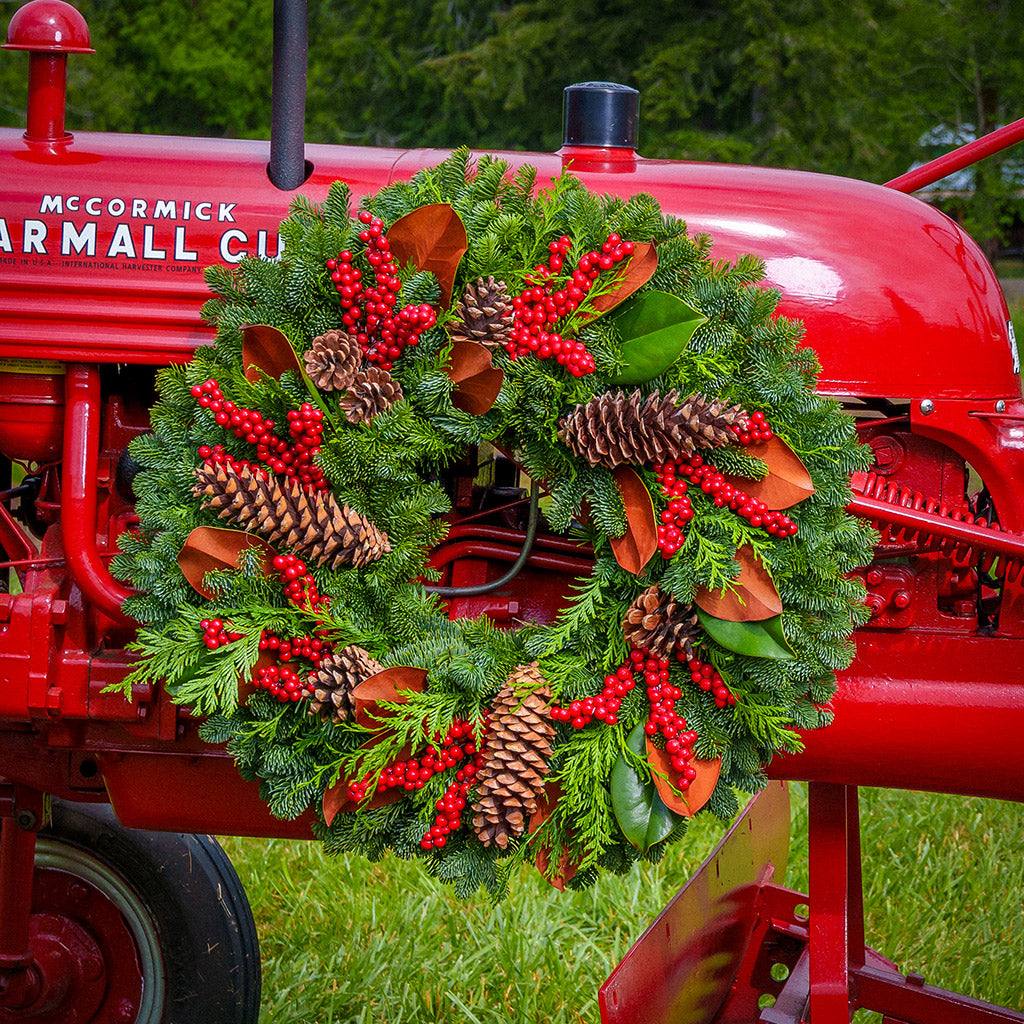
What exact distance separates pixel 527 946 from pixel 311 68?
9894 millimetres

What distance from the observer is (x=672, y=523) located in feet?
4.65

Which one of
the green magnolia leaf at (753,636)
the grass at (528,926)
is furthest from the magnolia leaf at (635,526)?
the grass at (528,926)

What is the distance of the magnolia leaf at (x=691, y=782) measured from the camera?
4.67 feet

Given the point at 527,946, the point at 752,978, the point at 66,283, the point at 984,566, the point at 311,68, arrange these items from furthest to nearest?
the point at 311,68
the point at 527,946
the point at 752,978
the point at 984,566
the point at 66,283

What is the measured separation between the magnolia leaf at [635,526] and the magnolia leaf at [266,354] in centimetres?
42

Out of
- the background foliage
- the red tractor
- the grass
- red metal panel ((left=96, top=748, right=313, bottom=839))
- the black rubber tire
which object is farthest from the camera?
the background foliage

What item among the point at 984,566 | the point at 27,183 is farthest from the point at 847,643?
the point at 27,183

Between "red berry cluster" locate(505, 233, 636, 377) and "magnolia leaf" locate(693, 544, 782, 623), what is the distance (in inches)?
11.9

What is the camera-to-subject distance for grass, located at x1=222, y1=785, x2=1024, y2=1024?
8.51 ft

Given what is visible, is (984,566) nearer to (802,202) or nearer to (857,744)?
(857,744)

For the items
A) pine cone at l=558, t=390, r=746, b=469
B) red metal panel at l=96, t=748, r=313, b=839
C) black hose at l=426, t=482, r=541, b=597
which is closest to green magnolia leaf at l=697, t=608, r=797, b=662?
pine cone at l=558, t=390, r=746, b=469

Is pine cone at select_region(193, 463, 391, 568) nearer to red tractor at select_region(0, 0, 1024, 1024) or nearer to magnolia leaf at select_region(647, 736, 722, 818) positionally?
red tractor at select_region(0, 0, 1024, 1024)

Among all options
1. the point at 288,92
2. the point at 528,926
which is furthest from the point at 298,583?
the point at 528,926

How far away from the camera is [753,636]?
1.41 m
